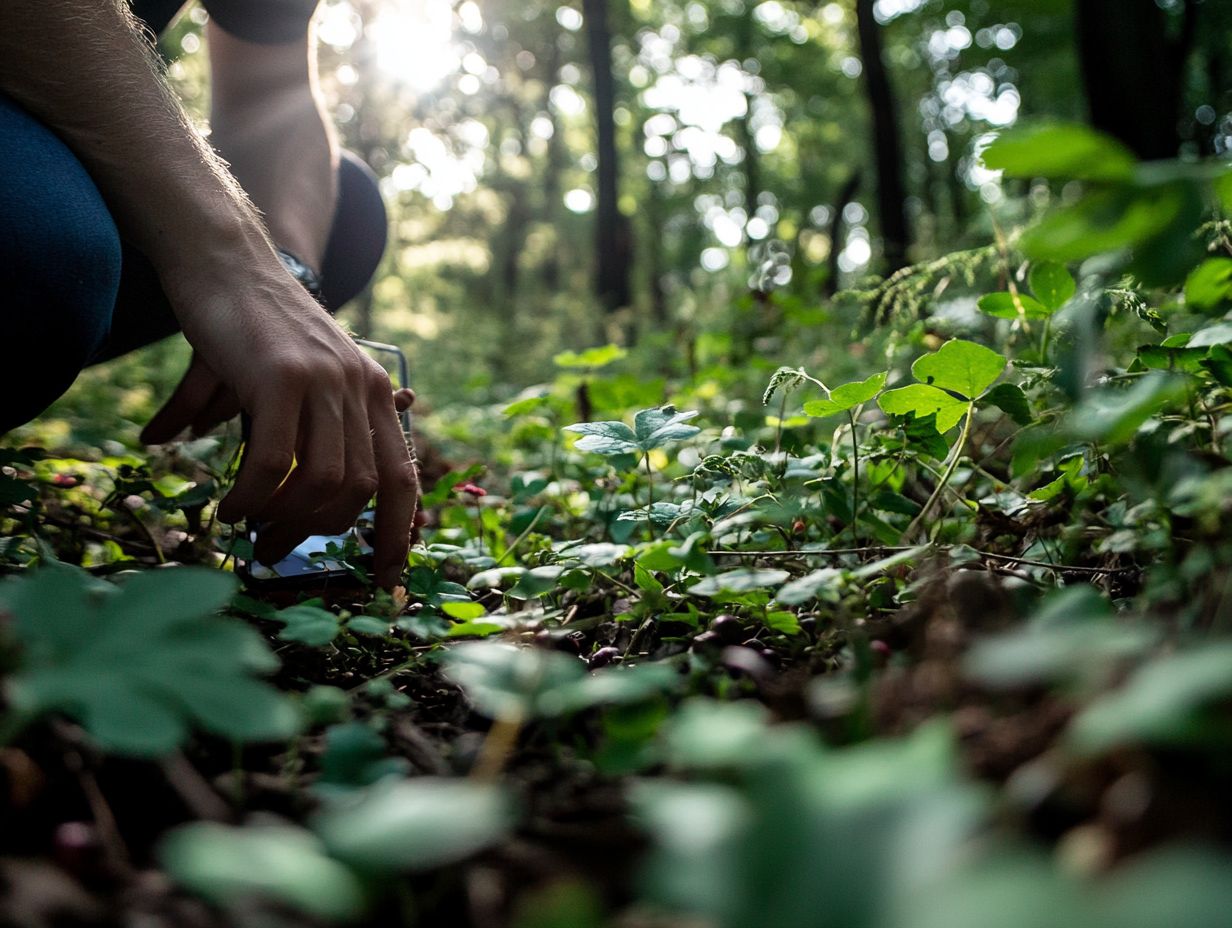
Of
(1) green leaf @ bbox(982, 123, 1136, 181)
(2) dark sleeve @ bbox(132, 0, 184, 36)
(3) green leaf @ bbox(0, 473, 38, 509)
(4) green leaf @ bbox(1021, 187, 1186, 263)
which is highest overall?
(2) dark sleeve @ bbox(132, 0, 184, 36)

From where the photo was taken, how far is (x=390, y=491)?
1.30 metres

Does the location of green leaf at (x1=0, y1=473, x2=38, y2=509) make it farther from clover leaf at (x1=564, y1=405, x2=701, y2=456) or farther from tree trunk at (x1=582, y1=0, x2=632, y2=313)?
tree trunk at (x1=582, y1=0, x2=632, y2=313)

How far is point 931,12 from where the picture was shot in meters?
10.5

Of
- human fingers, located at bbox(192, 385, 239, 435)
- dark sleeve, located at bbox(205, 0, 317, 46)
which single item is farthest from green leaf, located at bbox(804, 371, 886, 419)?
dark sleeve, located at bbox(205, 0, 317, 46)

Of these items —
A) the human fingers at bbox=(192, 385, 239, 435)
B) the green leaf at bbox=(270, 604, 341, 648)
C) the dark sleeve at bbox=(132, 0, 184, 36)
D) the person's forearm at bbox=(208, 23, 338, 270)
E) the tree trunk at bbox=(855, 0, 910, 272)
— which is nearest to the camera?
the green leaf at bbox=(270, 604, 341, 648)

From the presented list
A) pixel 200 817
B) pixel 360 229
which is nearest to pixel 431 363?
pixel 360 229

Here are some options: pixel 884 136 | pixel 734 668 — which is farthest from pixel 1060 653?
pixel 884 136

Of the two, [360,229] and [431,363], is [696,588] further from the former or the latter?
[431,363]

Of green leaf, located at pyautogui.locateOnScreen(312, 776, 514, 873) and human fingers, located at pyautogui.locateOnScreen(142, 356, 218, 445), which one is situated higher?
human fingers, located at pyautogui.locateOnScreen(142, 356, 218, 445)

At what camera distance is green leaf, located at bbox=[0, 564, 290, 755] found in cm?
51

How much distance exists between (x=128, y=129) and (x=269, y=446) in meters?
0.60

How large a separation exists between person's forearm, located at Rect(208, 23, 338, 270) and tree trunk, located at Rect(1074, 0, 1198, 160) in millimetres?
3460

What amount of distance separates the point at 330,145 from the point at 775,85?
15.8 m

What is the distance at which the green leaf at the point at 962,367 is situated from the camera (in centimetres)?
120
